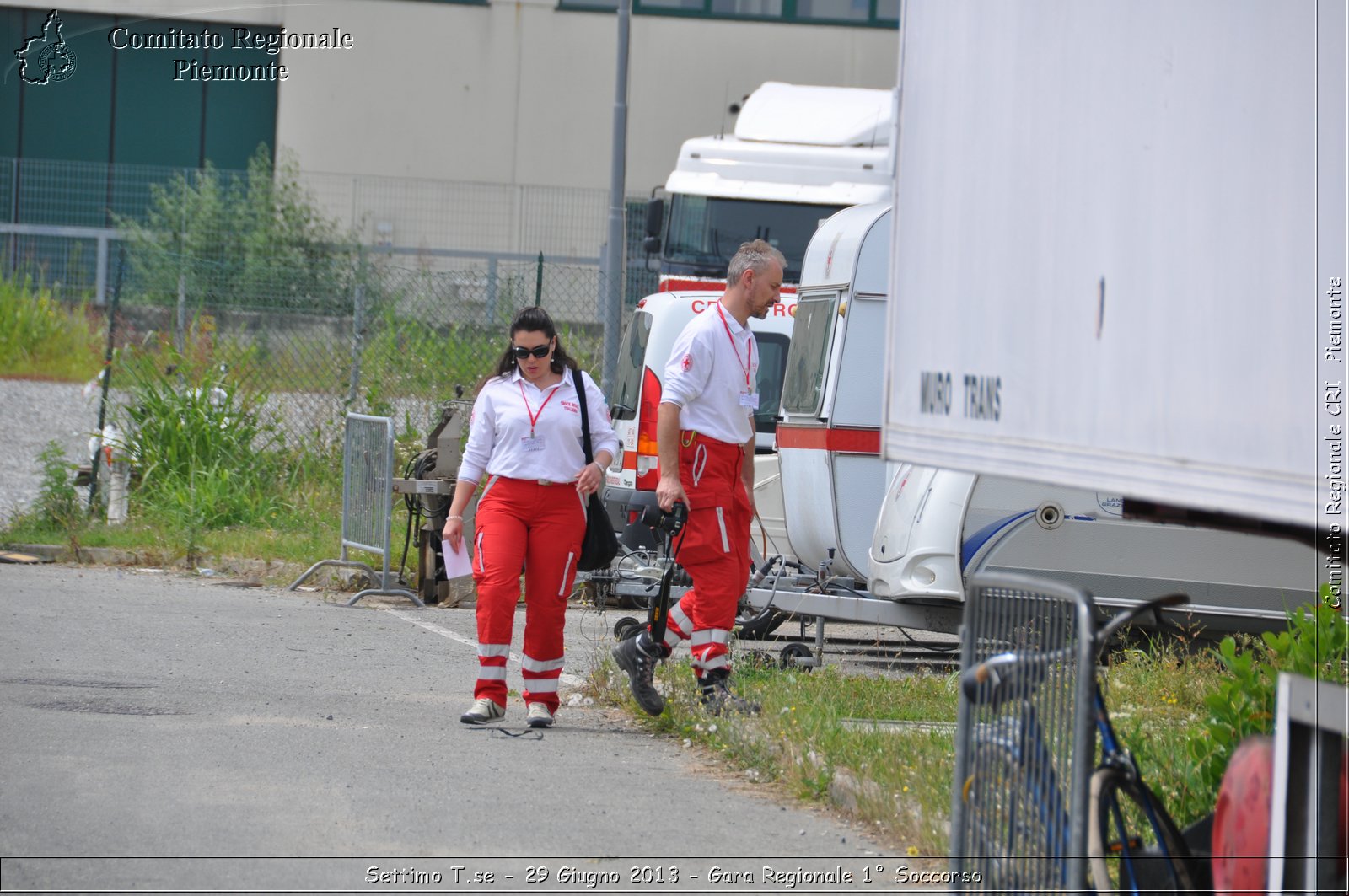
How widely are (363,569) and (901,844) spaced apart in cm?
733

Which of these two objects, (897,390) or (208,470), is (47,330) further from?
(897,390)

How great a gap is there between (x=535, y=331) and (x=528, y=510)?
32.4 inches

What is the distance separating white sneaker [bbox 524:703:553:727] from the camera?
7.46 m

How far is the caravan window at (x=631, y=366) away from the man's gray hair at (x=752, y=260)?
448cm

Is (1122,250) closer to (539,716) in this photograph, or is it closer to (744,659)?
(539,716)

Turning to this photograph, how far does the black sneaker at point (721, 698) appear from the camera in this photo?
7.41 meters

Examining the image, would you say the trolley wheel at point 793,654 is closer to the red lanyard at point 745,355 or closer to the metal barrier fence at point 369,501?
the red lanyard at point 745,355

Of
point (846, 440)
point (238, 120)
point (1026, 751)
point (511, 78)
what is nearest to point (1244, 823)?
point (1026, 751)

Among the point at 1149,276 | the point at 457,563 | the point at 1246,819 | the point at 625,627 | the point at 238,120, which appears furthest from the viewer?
the point at 238,120

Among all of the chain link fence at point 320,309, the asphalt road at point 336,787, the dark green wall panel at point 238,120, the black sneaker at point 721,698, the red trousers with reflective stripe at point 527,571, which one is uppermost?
the dark green wall panel at point 238,120

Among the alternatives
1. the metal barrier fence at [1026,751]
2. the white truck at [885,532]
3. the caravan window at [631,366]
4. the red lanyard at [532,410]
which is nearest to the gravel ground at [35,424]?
the caravan window at [631,366]

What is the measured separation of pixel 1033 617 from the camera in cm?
391

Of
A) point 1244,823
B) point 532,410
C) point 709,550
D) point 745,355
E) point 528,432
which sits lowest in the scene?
point 1244,823

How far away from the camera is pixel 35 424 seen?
2042 centimetres
